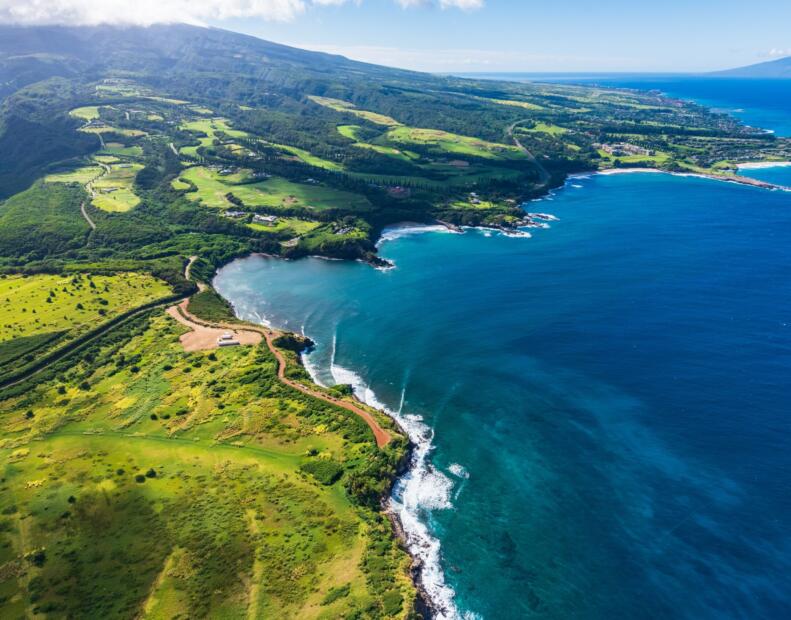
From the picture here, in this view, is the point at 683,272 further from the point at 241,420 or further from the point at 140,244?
the point at 140,244

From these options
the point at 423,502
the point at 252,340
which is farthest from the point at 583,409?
the point at 252,340

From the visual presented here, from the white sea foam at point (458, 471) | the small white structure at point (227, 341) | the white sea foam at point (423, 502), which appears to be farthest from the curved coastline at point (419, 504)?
the small white structure at point (227, 341)

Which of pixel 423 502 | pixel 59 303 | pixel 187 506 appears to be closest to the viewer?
pixel 187 506

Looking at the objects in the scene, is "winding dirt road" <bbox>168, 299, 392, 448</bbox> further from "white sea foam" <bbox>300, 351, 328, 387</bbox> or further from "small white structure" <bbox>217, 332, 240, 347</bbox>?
"white sea foam" <bbox>300, 351, 328, 387</bbox>

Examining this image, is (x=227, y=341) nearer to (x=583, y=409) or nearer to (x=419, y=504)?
(x=419, y=504)

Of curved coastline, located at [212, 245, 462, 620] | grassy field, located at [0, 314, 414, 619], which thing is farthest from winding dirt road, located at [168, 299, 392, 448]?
curved coastline, located at [212, 245, 462, 620]

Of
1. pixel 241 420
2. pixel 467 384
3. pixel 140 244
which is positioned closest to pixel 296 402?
pixel 241 420
